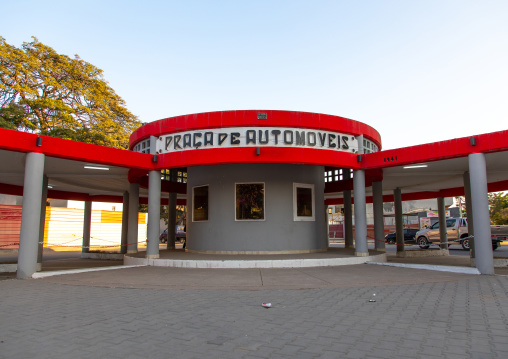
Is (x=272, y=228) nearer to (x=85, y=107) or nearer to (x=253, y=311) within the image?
(x=253, y=311)

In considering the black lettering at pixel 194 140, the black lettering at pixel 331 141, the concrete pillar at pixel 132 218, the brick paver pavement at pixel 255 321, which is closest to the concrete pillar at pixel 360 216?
the black lettering at pixel 331 141

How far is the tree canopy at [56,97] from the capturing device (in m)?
25.9

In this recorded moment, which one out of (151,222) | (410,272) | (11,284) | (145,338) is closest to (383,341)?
(145,338)

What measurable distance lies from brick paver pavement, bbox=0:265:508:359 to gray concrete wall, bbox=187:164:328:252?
5.12m

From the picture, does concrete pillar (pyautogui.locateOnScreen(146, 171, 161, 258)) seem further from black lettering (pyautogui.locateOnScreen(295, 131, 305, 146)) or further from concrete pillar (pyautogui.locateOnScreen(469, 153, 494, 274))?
concrete pillar (pyautogui.locateOnScreen(469, 153, 494, 274))

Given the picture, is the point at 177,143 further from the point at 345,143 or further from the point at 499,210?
the point at 499,210

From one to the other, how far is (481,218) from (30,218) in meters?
12.4

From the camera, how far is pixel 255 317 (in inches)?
217

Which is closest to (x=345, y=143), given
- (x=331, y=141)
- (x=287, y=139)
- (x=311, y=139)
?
(x=331, y=141)

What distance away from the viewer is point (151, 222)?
12.7 m

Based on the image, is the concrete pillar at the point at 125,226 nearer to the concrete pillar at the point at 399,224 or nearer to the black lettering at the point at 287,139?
the black lettering at the point at 287,139

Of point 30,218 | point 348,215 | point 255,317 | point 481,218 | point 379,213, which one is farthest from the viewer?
point 348,215

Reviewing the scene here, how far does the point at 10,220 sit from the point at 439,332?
29224 mm

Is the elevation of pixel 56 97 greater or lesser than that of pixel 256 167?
greater
